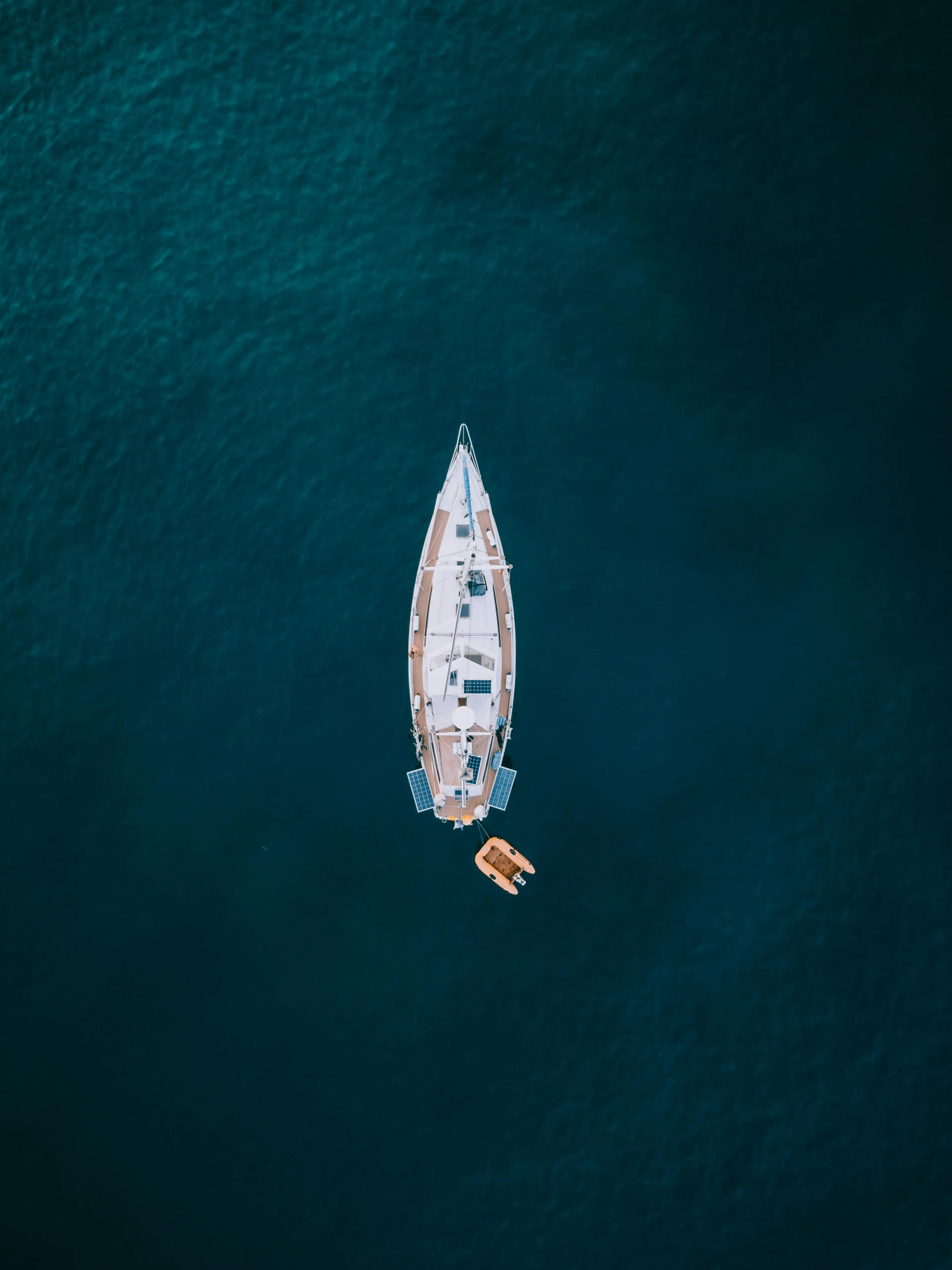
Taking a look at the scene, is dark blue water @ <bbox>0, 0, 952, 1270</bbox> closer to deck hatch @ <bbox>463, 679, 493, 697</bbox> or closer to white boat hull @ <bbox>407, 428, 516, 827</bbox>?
white boat hull @ <bbox>407, 428, 516, 827</bbox>

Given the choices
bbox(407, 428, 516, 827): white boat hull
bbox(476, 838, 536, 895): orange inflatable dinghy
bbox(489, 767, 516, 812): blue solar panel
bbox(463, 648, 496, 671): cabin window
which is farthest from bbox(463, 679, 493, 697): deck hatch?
bbox(476, 838, 536, 895): orange inflatable dinghy

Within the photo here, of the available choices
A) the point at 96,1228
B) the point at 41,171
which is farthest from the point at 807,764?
the point at 41,171

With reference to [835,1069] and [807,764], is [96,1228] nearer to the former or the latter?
[835,1069]

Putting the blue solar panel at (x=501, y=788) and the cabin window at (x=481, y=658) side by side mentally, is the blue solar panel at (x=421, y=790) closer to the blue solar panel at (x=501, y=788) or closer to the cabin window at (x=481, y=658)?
the blue solar panel at (x=501, y=788)

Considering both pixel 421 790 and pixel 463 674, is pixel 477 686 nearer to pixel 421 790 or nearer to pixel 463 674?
pixel 463 674

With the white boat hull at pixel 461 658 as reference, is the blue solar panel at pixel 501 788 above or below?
below

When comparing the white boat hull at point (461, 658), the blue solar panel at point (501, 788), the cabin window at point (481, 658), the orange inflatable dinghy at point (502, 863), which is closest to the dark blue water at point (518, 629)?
the orange inflatable dinghy at point (502, 863)
